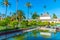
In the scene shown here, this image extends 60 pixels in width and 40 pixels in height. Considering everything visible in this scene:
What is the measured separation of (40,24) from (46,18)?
35.5 m

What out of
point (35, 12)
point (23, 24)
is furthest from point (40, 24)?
point (35, 12)

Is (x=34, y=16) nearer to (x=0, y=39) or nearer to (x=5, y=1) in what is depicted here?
(x=5, y=1)

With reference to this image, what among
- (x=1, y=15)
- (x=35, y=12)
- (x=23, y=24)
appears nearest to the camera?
(x=23, y=24)

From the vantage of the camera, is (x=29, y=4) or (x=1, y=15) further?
(x=1, y=15)

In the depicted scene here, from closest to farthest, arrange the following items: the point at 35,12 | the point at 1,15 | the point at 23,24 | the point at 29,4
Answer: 1. the point at 23,24
2. the point at 29,4
3. the point at 1,15
4. the point at 35,12

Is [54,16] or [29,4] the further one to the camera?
[54,16]

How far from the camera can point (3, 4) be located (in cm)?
4344

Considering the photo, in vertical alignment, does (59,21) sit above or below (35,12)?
below

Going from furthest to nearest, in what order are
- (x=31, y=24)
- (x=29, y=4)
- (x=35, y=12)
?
1. (x=35, y=12)
2. (x=29, y=4)
3. (x=31, y=24)

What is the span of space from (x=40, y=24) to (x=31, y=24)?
399 cm

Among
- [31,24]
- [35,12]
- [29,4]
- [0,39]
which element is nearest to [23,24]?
[31,24]

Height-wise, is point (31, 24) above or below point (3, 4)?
below

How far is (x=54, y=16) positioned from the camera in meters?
100

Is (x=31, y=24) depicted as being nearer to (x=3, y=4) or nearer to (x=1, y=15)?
(x=3, y=4)
